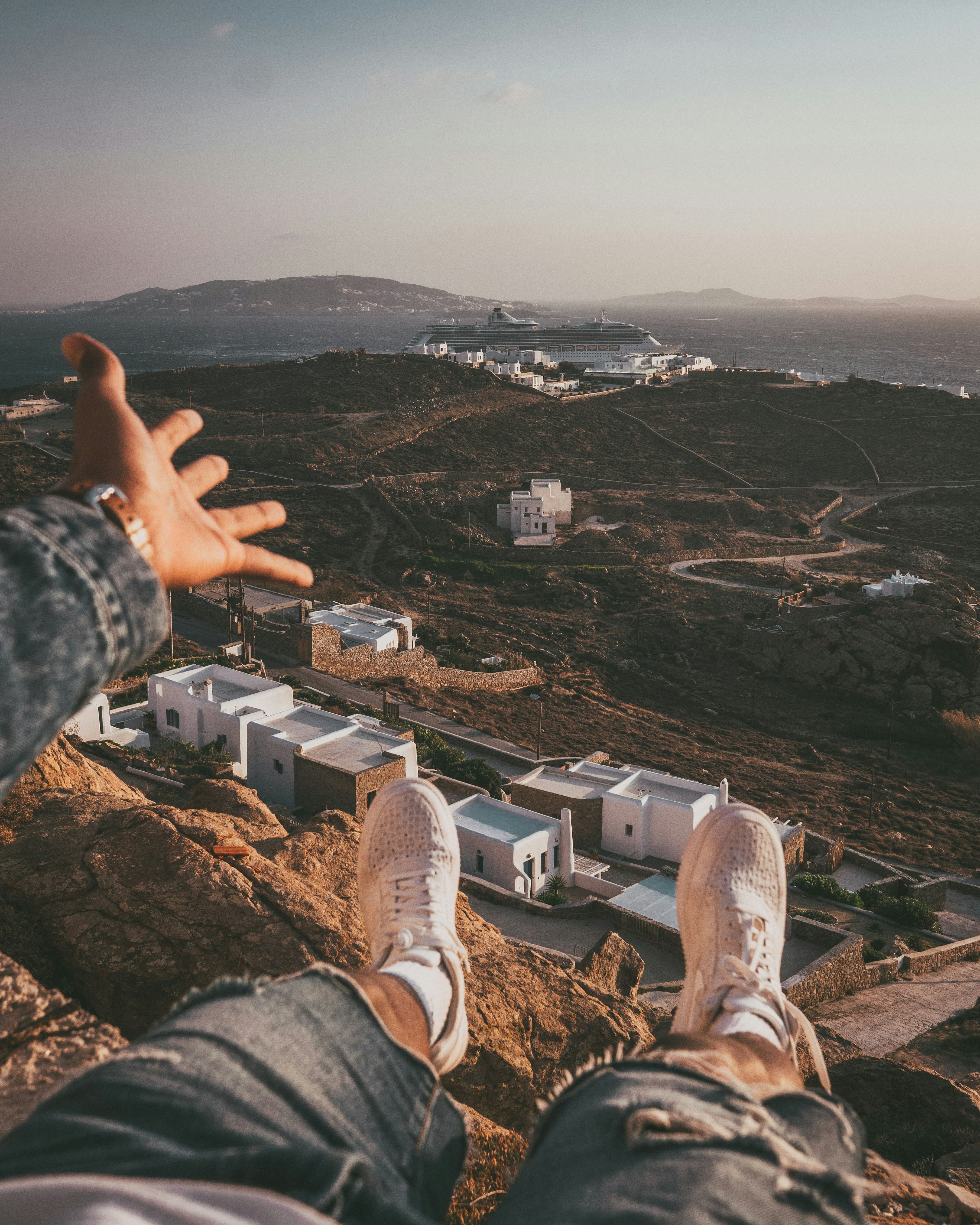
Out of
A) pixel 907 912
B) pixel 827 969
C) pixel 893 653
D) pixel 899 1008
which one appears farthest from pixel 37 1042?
pixel 893 653

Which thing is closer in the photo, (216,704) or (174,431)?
(174,431)

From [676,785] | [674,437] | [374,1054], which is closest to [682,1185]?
[374,1054]

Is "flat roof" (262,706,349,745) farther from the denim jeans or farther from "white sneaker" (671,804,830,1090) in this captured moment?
the denim jeans

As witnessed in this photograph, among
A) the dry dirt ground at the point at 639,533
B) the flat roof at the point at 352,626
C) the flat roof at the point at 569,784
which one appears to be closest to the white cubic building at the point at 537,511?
the dry dirt ground at the point at 639,533

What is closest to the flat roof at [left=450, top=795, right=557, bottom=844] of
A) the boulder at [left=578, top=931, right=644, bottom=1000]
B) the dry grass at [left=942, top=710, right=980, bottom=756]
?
the boulder at [left=578, top=931, right=644, bottom=1000]

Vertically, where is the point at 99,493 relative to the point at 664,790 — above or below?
above

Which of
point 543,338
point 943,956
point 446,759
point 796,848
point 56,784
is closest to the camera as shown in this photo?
point 56,784

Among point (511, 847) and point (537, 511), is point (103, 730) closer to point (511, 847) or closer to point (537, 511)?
point (511, 847)
